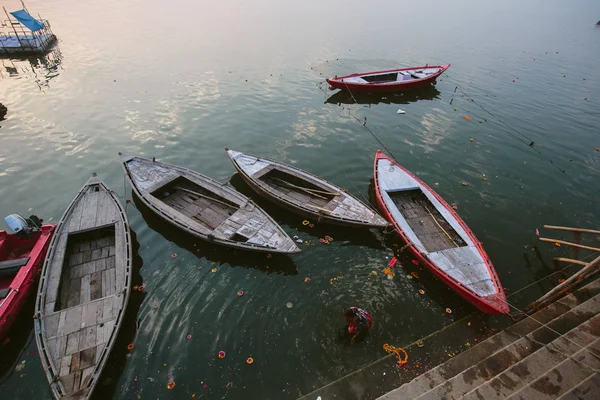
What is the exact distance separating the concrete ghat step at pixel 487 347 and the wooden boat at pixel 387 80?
74.2 feet

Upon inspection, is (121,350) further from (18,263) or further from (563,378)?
(563,378)

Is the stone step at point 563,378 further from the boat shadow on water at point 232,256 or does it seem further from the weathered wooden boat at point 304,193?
the boat shadow on water at point 232,256

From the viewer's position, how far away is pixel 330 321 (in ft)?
34.7

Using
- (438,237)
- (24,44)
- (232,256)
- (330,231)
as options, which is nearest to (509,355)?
(438,237)

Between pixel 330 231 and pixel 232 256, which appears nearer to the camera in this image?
pixel 232 256

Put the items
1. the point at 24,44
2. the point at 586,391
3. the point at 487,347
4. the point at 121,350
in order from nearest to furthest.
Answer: the point at 586,391 → the point at 487,347 → the point at 121,350 → the point at 24,44

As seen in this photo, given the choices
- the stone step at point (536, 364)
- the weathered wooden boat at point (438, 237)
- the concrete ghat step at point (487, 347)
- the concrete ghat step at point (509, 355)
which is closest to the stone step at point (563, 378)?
the stone step at point (536, 364)

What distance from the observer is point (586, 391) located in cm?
663

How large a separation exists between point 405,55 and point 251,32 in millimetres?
26778

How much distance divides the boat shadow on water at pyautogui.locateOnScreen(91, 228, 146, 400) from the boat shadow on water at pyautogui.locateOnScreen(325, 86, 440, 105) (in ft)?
75.5

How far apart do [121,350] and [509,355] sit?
12.7 meters

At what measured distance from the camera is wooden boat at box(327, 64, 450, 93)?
28094mm

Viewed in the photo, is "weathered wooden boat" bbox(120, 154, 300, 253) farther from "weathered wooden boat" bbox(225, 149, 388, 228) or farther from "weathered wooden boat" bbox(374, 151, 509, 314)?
"weathered wooden boat" bbox(374, 151, 509, 314)

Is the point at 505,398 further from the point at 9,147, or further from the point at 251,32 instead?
the point at 251,32
